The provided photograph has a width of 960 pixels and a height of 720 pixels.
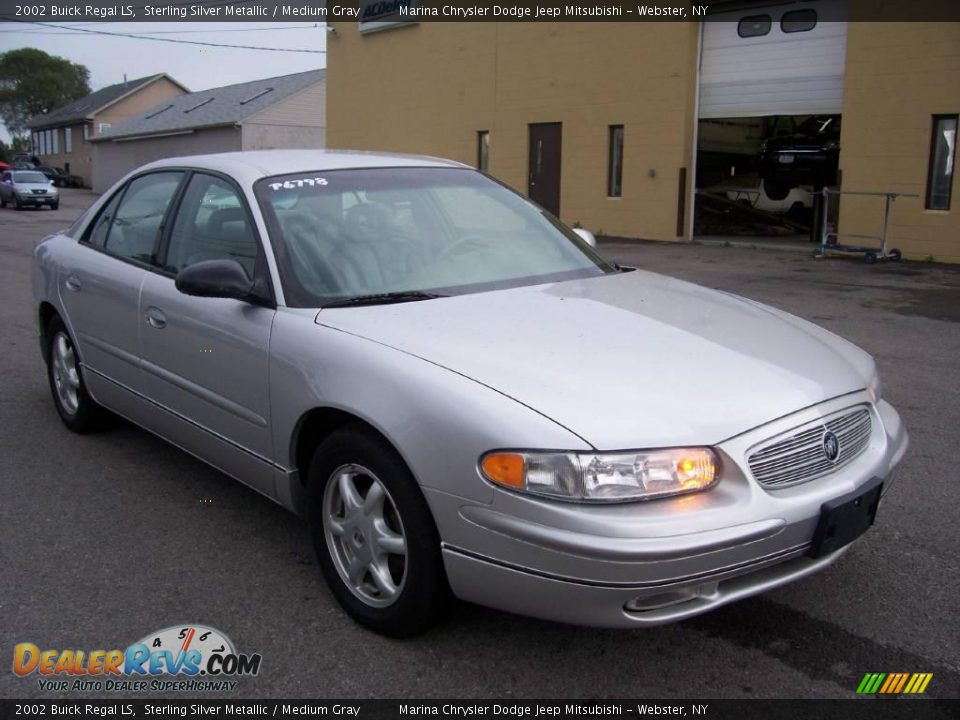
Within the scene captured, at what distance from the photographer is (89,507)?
14.0ft

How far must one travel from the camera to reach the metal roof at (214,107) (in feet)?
127

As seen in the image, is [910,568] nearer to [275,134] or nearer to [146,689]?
[146,689]

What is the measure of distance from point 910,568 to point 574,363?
169 cm

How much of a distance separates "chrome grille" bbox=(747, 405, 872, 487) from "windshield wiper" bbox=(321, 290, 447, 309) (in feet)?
4.52

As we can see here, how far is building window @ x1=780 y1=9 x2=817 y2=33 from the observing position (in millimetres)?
16625

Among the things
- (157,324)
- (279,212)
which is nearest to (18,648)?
(157,324)

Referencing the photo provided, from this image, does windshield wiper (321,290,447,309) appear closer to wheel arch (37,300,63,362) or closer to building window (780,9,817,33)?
wheel arch (37,300,63,362)

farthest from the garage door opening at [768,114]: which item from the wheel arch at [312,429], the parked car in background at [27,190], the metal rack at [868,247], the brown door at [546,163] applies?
the parked car in background at [27,190]

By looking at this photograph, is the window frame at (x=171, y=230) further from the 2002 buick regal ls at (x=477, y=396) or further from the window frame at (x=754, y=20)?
the window frame at (x=754, y=20)

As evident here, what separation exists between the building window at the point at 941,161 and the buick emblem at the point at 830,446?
13797 mm

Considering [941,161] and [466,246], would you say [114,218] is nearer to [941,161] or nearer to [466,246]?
[466,246]

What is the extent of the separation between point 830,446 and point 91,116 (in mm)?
58633

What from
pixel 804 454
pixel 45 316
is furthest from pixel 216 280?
pixel 45 316

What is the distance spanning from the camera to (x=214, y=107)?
4191cm
